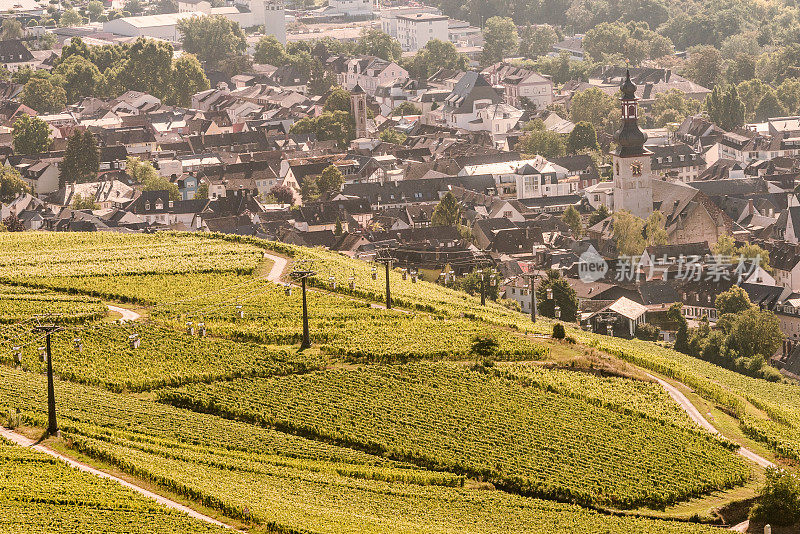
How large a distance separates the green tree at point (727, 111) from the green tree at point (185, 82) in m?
61.6

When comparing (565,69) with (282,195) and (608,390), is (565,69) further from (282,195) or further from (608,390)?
(608,390)

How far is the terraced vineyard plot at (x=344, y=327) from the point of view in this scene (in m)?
52.7

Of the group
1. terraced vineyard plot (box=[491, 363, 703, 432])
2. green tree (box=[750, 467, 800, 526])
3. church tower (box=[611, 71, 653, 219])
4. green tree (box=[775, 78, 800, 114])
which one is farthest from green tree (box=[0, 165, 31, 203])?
green tree (box=[775, 78, 800, 114])

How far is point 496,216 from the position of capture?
10444 centimetres

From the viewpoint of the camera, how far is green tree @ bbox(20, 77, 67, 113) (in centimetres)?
15412

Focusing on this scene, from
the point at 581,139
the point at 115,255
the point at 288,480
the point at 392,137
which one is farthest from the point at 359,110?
the point at 288,480

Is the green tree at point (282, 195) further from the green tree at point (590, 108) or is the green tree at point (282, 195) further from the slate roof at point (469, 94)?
the green tree at point (590, 108)

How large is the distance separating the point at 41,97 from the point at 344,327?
10831 cm

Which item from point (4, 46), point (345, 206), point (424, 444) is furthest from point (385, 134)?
point (424, 444)

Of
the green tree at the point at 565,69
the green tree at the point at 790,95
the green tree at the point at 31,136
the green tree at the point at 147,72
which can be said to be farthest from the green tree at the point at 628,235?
the green tree at the point at 147,72

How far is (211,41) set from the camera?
190 m

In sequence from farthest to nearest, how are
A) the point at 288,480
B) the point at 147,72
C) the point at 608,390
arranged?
1. the point at 147,72
2. the point at 608,390
3. the point at 288,480

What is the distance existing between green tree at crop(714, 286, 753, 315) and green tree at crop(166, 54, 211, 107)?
9600 cm

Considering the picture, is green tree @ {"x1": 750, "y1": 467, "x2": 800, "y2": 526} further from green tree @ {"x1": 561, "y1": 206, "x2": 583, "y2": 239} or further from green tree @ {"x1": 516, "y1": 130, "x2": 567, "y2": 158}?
green tree @ {"x1": 516, "y1": 130, "x2": 567, "y2": 158}
